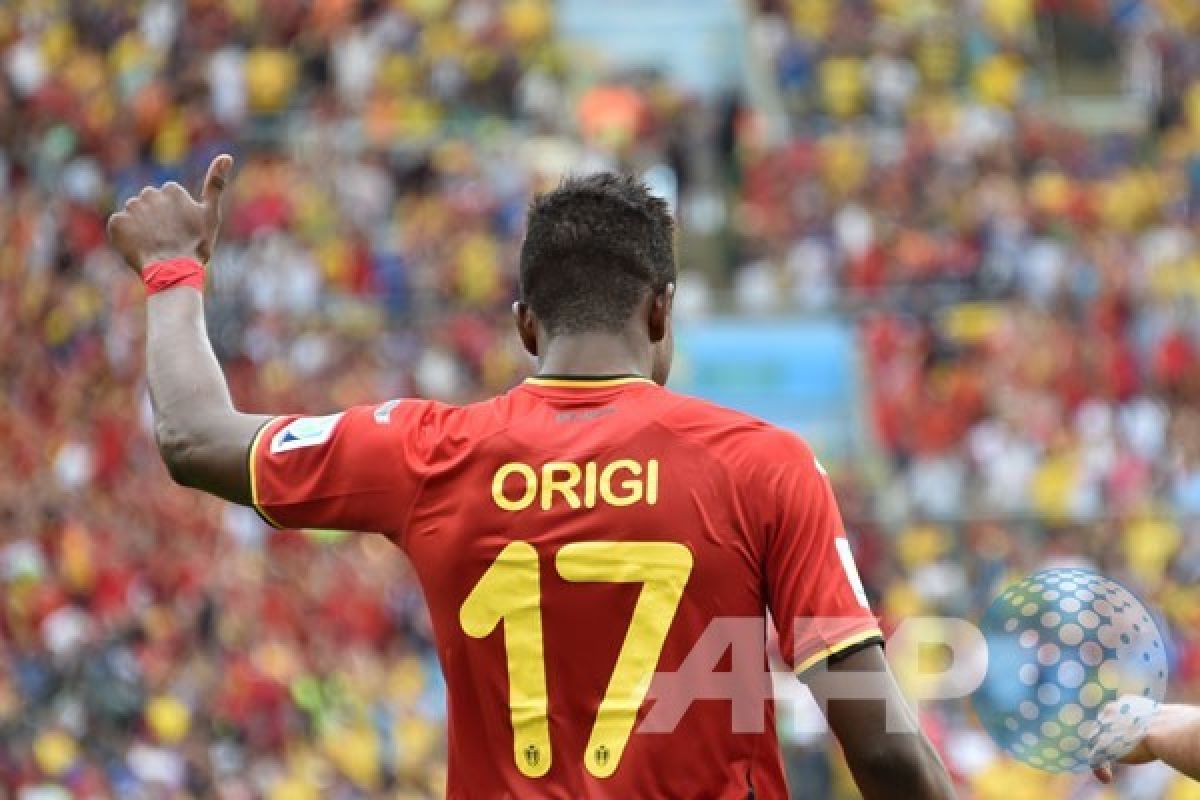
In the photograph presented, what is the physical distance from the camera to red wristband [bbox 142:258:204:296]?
409 cm

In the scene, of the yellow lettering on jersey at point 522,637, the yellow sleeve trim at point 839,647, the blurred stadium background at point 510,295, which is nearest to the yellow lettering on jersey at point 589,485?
the yellow lettering on jersey at point 522,637

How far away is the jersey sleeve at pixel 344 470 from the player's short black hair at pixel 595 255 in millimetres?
264

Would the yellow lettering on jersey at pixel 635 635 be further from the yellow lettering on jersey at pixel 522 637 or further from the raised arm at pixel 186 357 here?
the raised arm at pixel 186 357

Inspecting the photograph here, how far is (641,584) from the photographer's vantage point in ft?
12.2

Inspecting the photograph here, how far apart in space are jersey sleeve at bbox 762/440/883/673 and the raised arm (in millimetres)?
829

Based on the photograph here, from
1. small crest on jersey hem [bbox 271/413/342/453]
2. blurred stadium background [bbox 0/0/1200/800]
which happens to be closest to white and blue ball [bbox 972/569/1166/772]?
small crest on jersey hem [bbox 271/413/342/453]

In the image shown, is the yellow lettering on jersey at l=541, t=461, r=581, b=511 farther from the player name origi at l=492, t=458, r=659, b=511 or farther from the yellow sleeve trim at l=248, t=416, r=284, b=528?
the yellow sleeve trim at l=248, t=416, r=284, b=528

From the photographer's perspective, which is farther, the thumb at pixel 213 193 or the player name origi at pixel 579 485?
the thumb at pixel 213 193

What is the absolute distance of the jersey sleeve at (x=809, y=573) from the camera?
367 cm

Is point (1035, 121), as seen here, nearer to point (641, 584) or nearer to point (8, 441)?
point (8, 441)

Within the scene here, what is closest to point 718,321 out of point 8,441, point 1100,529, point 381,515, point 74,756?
point 1100,529

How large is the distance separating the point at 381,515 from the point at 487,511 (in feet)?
0.60

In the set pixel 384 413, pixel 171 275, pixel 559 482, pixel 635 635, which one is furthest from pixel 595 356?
pixel 171 275

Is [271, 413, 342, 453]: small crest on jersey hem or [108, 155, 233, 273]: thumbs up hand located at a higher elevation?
[108, 155, 233, 273]: thumbs up hand
